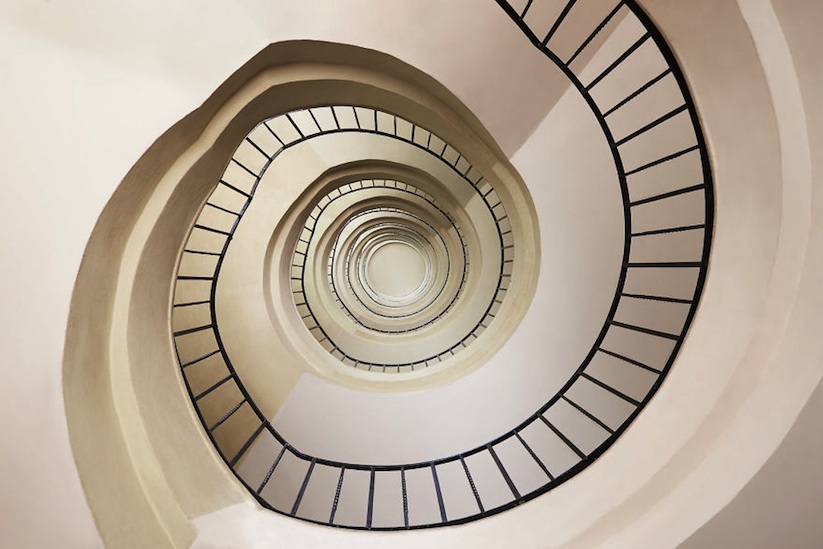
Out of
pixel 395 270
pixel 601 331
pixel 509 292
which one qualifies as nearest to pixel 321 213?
pixel 509 292

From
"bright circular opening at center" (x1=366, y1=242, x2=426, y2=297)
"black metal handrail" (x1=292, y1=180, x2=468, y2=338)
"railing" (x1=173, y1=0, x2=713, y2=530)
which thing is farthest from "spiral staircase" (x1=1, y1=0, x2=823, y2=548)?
"bright circular opening at center" (x1=366, y1=242, x2=426, y2=297)

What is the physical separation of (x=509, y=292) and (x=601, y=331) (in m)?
2.12

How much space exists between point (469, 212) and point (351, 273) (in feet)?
24.7

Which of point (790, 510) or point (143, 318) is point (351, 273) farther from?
point (790, 510)

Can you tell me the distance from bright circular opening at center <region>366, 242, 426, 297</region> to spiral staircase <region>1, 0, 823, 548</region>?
384 inches

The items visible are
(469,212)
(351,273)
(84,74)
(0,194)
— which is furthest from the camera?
(351,273)

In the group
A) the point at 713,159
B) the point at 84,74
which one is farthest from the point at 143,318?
the point at 713,159

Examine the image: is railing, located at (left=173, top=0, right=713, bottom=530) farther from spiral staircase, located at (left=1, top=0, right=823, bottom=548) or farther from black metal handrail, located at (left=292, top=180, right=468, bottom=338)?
black metal handrail, located at (left=292, top=180, right=468, bottom=338)

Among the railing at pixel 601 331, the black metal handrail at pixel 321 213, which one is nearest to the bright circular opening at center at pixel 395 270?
the black metal handrail at pixel 321 213

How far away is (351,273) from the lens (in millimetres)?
14453

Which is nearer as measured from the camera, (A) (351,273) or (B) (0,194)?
(B) (0,194)

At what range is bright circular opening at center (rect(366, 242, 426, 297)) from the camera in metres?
16.3

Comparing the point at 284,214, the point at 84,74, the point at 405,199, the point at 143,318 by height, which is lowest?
the point at 143,318

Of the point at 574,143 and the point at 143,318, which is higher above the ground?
the point at 574,143
